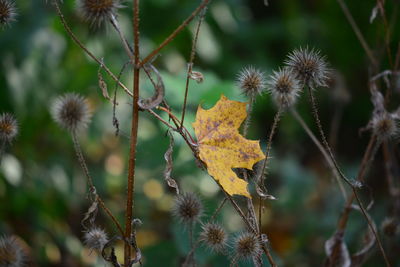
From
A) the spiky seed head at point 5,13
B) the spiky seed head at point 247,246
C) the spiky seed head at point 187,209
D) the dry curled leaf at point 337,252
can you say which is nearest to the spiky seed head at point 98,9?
the spiky seed head at point 5,13

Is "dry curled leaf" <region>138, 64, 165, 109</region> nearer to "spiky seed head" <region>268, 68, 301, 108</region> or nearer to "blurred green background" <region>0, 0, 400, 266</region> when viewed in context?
"spiky seed head" <region>268, 68, 301, 108</region>

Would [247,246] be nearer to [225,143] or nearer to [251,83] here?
[225,143]

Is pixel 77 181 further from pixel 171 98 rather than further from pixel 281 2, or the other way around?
pixel 281 2

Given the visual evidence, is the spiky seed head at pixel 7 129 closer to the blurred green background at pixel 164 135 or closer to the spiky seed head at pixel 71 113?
the spiky seed head at pixel 71 113

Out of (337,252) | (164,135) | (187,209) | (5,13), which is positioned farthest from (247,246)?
(164,135)

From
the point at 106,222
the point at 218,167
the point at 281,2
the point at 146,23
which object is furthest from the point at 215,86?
the point at 281,2

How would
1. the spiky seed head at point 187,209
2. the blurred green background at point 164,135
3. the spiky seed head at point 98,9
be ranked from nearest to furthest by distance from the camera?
1. the spiky seed head at point 98,9
2. the spiky seed head at point 187,209
3. the blurred green background at point 164,135
